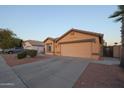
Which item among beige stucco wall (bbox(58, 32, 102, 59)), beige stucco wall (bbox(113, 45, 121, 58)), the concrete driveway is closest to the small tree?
beige stucco wall (bbox(58, 32, 102, 59))

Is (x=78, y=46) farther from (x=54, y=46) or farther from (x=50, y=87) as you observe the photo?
(x=50, y=87)

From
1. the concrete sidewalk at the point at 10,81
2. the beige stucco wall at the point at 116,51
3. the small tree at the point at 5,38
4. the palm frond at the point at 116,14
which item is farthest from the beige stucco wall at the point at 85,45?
the small tree at the point at 5,38

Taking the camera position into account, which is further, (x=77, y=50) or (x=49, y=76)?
(x=77, y=50)

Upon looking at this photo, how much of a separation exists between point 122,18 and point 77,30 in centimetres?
980

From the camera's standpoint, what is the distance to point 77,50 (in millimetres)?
23422

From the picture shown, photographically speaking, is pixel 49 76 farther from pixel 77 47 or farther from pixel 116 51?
pixel 116 51

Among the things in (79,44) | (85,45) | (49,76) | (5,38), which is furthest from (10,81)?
(5,38)

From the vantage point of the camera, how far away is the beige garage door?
21828 mm

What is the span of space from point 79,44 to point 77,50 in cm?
94

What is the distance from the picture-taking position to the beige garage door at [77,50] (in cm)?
2183

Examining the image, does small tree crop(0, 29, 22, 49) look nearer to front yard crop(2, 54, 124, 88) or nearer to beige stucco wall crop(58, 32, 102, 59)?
beige stucco wall crop(58, 32, 102, 59)

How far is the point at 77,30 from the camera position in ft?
78.3

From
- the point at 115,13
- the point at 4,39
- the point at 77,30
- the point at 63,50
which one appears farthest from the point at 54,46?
the point at 4,39
